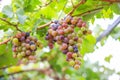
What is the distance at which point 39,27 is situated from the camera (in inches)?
49.6

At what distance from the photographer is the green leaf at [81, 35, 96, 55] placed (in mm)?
1262

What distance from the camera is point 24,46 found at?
114 cm

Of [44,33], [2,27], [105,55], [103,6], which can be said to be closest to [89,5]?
[103,6]

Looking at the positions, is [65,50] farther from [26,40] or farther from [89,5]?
[89,5]

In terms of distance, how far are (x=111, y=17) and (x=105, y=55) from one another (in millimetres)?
1078

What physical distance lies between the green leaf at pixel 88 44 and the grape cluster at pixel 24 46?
0.20 meters

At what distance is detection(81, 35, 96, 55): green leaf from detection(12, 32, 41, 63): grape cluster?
20cm

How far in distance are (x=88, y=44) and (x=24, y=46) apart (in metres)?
0.27

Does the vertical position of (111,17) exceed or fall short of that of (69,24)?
it exceeds it

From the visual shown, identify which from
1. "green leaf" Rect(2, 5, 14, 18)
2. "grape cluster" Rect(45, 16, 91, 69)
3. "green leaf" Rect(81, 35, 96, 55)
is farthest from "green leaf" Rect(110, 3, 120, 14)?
"green leaf" Rect(2, 5, 14, 18)

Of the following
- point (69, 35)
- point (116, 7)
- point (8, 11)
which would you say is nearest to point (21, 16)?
point (8, 11)

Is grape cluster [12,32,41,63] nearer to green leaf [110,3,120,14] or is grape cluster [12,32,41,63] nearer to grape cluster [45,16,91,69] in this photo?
grape cluster [45,16,91,69]

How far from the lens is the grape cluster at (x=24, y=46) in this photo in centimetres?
112

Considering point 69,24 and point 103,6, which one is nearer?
point 69,24
